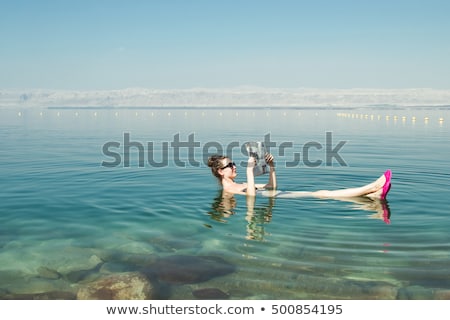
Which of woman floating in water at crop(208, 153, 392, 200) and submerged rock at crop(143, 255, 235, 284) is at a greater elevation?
woman floating in water at crop(208, 153, 392, 200)

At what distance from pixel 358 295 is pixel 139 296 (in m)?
3.24

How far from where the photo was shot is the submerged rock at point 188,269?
785cm

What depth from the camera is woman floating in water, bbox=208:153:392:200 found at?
1243cm

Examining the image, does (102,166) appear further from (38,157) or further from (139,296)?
(139,296)

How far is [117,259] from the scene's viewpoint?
349 inches

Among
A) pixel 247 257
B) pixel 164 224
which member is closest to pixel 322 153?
pixel 164 224

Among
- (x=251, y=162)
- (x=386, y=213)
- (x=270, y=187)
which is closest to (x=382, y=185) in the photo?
(x=386, y=213)

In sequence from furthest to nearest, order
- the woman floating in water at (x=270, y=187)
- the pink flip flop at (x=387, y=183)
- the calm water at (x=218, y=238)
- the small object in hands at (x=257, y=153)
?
the small object in hands at (x=257, y=153) → the woman floating in water at (x=270, y=187) → the pink flip flop at (x=387, y=183) → the calm water at (x=218, y=238)

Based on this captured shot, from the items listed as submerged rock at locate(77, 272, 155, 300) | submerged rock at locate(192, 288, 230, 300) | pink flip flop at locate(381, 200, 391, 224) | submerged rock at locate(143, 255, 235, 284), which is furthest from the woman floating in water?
submerged rock at locate(77, 272, 155, 300)

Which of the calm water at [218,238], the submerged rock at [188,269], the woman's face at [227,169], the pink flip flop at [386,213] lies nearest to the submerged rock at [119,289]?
the calm water at [218,238]

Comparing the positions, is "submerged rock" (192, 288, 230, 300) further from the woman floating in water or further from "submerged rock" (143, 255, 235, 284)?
the woman floating in water

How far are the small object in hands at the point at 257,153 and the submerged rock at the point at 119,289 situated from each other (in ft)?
18.8

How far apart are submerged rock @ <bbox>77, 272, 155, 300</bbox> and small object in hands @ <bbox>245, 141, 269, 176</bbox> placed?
18.8 ft

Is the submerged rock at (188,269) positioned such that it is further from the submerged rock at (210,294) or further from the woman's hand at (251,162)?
the woman's hand at (251,162)
